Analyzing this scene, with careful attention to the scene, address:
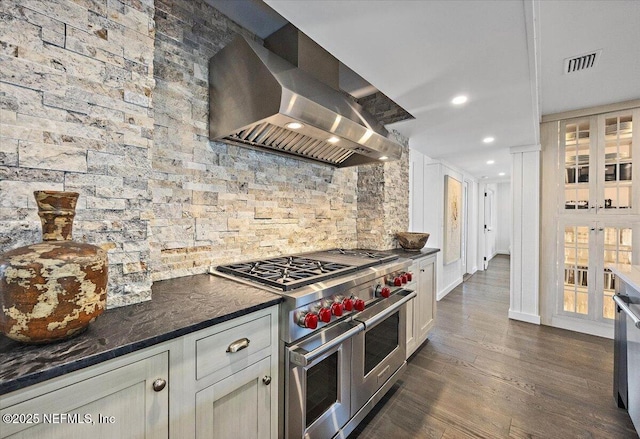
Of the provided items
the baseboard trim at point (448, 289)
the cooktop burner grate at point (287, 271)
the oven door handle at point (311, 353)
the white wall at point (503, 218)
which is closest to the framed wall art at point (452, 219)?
the baseboard trim at point (448, 289)

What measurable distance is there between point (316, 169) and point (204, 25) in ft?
4.27

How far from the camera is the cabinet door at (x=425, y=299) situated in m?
2.61

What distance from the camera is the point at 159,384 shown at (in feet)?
2.90

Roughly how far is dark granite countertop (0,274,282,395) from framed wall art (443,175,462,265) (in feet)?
12.5

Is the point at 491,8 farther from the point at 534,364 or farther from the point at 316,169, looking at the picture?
the point at 534,364

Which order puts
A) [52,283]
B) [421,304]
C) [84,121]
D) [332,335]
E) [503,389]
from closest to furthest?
[52,283]
[84,121]
[332,335]
[503,389]
[421,304]

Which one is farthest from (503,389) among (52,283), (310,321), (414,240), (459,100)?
(52,283)

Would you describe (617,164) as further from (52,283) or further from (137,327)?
(52,283)

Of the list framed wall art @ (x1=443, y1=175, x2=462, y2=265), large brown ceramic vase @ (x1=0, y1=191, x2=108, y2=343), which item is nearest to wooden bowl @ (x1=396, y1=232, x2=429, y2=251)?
framed wall art @ (x1=443, y1=175, x2=462, y2=265)

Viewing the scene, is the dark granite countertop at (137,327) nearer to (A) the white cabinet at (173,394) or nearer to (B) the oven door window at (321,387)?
(A) the white cabinet at (173,394)

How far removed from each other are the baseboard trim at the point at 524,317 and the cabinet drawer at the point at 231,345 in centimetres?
361

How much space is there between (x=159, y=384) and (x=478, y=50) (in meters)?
2.15

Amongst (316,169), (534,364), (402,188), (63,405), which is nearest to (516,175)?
(402,188)

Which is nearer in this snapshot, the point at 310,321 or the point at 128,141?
the point at 128,141
